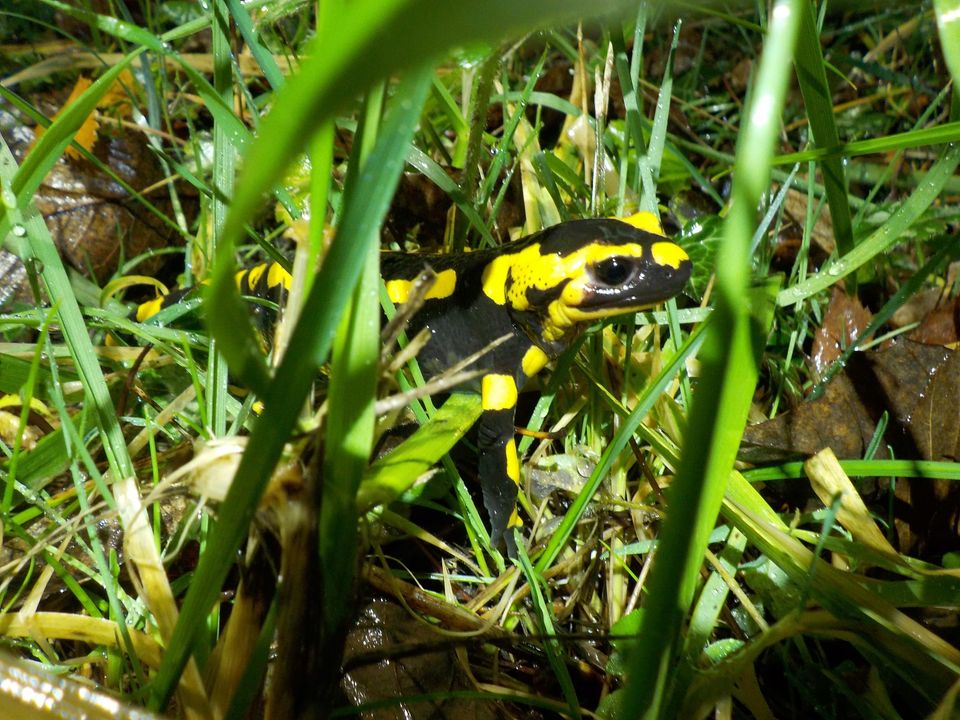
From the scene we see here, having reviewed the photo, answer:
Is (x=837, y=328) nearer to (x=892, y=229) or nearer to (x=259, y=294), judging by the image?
(x=892, y=229)

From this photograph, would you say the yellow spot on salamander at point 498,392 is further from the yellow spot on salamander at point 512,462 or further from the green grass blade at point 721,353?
the green grass blade at point 721,353

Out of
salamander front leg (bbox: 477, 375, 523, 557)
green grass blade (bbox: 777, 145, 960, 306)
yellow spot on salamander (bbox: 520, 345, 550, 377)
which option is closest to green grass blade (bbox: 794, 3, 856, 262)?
green grass blade (bbox: 777, 145, 960, 306)

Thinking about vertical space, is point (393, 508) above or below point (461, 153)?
below

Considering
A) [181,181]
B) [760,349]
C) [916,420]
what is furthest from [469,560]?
[181,181]

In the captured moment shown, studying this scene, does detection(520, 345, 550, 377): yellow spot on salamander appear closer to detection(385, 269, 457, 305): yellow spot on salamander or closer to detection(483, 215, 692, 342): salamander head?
detection(483, 215, 692, 342): salamander head

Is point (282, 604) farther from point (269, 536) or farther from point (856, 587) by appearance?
point (856, 587)

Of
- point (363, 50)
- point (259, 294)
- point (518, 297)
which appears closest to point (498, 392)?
Answer: point (518, 297)
